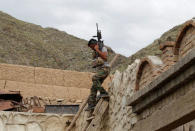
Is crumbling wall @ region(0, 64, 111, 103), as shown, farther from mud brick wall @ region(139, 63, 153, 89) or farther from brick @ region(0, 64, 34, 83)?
mud brick wall @ region(139, 63, 153, 89)

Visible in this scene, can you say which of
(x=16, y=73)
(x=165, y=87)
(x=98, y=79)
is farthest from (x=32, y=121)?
(x=165, y=87)

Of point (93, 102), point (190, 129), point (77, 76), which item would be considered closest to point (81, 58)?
point (77, 76)

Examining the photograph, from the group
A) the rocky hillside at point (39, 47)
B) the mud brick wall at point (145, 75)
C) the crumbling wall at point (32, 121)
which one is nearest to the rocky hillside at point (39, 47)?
the rocky hillside at point (39, 47)

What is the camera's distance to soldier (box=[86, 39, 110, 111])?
905cm

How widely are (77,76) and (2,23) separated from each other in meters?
33.1

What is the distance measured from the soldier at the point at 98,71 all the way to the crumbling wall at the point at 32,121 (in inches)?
72.4

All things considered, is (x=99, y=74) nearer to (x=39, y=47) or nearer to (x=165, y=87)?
(x=165, y=87)

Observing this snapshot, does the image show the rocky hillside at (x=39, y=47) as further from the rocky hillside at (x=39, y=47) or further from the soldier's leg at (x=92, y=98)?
the soldier's leg at (x=92, y=98)

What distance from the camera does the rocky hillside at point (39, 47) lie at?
123 feet

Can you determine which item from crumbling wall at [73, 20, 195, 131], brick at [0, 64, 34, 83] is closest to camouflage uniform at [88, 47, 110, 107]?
crumbling wall at [73, 20, 195, 131]

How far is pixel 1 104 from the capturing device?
36.6 feet

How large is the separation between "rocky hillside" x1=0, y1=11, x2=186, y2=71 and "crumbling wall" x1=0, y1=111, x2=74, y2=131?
22404mm

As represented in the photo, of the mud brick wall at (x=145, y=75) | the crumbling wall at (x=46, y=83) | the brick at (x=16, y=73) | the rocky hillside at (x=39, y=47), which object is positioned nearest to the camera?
the mud brick wall at (x=145, y=75)

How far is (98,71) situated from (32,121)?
2.59 meters
